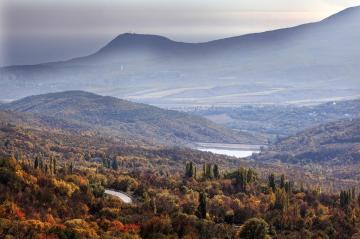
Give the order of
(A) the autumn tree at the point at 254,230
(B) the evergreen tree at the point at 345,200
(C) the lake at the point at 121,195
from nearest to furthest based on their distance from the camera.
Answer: (A) the autumn tree at the point at 254,230
(C) the lake at the point at 121,195
(B) the evergreen tree at the point at 345,200

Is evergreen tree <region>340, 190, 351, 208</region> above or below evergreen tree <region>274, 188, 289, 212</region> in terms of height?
below

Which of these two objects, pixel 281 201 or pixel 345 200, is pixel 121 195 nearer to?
pixel 281 201

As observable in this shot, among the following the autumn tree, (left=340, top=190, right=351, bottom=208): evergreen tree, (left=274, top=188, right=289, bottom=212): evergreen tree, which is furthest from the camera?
(left=340, top=190, right=351, bottom=208): evergreen tree

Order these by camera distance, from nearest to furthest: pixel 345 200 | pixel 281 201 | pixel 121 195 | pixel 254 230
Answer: pixel 254 230, pixel 121 195, pixel 281 201, pixel 345 200

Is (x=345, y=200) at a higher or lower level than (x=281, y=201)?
lower

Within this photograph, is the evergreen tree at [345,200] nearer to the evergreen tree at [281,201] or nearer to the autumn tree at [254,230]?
the evergreen tree at [281,201]

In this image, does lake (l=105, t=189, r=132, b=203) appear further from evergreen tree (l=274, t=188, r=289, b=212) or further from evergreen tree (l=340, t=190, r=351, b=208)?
evergreen tree (l=340, t=190, r=351, b=208)

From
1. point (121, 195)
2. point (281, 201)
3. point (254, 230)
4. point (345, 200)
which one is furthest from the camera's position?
point (345, 200)

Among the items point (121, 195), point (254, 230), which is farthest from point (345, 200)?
point (254, 230)

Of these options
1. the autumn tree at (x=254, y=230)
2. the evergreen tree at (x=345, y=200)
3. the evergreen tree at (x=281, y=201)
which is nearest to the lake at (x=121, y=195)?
the autumn tree at (x=254, y=230)

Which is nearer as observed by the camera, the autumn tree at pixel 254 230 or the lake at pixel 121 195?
the autumn tree at pixel 254 230

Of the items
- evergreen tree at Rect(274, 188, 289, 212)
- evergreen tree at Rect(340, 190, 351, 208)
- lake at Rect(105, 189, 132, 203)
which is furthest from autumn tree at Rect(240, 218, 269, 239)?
evergreen tree at Rect(340, 190, 351, 208)
